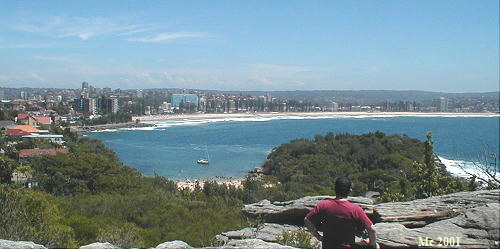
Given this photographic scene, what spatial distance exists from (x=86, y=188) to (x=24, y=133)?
32.4m

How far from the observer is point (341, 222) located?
14.2ft

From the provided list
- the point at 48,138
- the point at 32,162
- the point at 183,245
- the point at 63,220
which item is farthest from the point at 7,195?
the point at 48,138

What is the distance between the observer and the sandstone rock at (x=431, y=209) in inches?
260

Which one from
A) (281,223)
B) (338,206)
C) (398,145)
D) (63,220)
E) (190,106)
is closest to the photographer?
(338,206)

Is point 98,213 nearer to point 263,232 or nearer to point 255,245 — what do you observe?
point 263,232

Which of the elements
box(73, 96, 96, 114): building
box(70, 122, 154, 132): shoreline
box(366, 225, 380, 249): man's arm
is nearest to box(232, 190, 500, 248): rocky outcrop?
box(366, 225, 380, 249): man's arm

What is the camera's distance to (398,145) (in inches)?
1890

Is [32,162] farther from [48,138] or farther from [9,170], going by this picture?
[48,138]

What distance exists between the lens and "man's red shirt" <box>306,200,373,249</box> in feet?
14.2

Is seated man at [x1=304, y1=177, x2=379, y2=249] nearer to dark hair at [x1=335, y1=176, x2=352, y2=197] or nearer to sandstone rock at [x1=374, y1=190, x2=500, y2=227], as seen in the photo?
dark hair at [x1=335, y1=176, x2=352, y2=197]

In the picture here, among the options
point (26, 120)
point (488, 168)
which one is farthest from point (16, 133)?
point (488, 168)

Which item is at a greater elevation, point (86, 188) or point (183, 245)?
point (183, 245)

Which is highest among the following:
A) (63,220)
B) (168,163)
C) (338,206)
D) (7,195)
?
(338,206)

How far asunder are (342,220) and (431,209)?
310 centimetres
